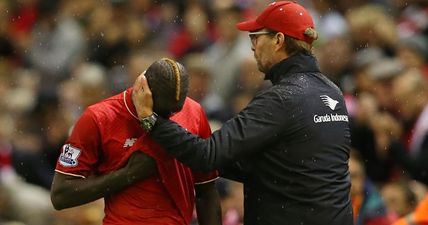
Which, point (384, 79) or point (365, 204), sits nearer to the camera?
point (365, 204)

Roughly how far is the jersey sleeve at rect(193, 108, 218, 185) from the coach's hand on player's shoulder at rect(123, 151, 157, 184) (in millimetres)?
381

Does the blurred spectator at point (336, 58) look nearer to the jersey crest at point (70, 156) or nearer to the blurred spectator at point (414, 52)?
the blurred spectator at point (414, 52)

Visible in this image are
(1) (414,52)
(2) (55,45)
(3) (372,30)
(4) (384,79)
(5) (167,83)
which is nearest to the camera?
(5) (167,83)

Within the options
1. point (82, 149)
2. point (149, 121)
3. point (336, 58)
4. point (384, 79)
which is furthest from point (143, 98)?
point (336, 58)

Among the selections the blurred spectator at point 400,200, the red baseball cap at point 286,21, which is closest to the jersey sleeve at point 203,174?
the red baseball cap at point 286,21

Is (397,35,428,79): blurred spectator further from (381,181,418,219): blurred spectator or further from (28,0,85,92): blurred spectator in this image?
(28,0,85,92): blurred spectator

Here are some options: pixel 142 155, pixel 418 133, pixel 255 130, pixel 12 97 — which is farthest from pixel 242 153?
pixel 12 97

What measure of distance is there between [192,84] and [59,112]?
52.8 inches

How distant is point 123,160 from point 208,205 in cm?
61

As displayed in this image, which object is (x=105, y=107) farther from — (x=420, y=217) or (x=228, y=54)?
(x=228, y=54)

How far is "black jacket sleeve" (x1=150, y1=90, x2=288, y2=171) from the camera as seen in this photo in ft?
19.8

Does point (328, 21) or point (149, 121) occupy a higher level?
point (149, 121)

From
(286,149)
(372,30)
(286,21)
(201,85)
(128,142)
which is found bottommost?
(201,85)

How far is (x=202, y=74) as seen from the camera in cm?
1157
